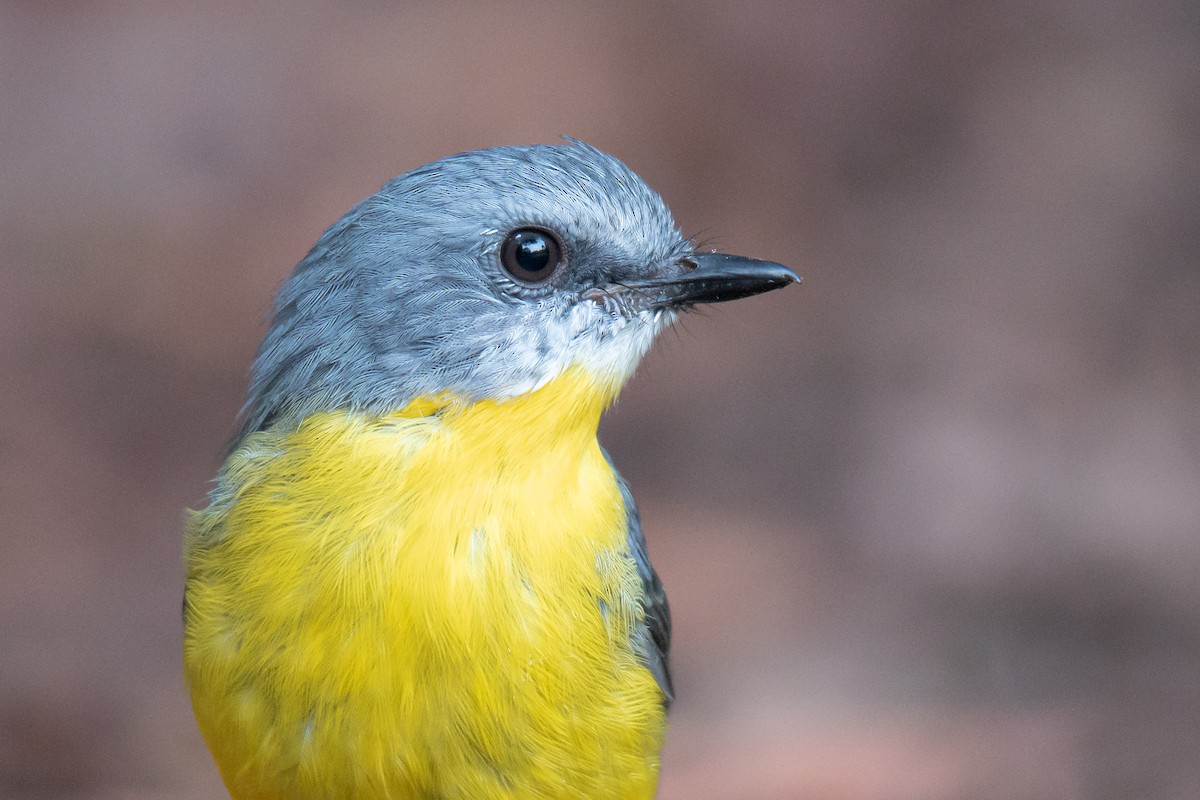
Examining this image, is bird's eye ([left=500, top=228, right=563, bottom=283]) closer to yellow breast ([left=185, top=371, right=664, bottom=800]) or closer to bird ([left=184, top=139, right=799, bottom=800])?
bird ([left=184, top=139, right=799, bottom=800])

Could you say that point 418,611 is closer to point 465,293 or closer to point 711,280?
point 465,293

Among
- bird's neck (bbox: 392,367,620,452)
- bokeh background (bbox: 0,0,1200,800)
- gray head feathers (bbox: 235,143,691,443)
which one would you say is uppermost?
bokeh background (bbox: 0,0,1200,800)

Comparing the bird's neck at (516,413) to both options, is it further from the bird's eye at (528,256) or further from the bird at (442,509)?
the bird's eye at (528,256)

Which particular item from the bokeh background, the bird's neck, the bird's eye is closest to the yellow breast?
the bird's neck

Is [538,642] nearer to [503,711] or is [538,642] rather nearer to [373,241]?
[503,711]

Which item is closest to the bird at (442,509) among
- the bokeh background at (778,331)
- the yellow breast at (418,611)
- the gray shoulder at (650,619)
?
the yellow breast at (418,611)

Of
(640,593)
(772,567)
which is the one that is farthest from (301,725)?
(772,567)

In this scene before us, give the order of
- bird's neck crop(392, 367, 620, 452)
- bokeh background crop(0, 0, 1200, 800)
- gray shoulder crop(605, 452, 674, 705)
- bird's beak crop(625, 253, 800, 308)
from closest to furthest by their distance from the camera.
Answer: bird's neck crop(392, 367, 620, 452), bird's beak crop(625, 253, 800, 308), gray shoulder crop(605, 452, 674, 705), bokeh background crop(0, 0, 1200, 800)
